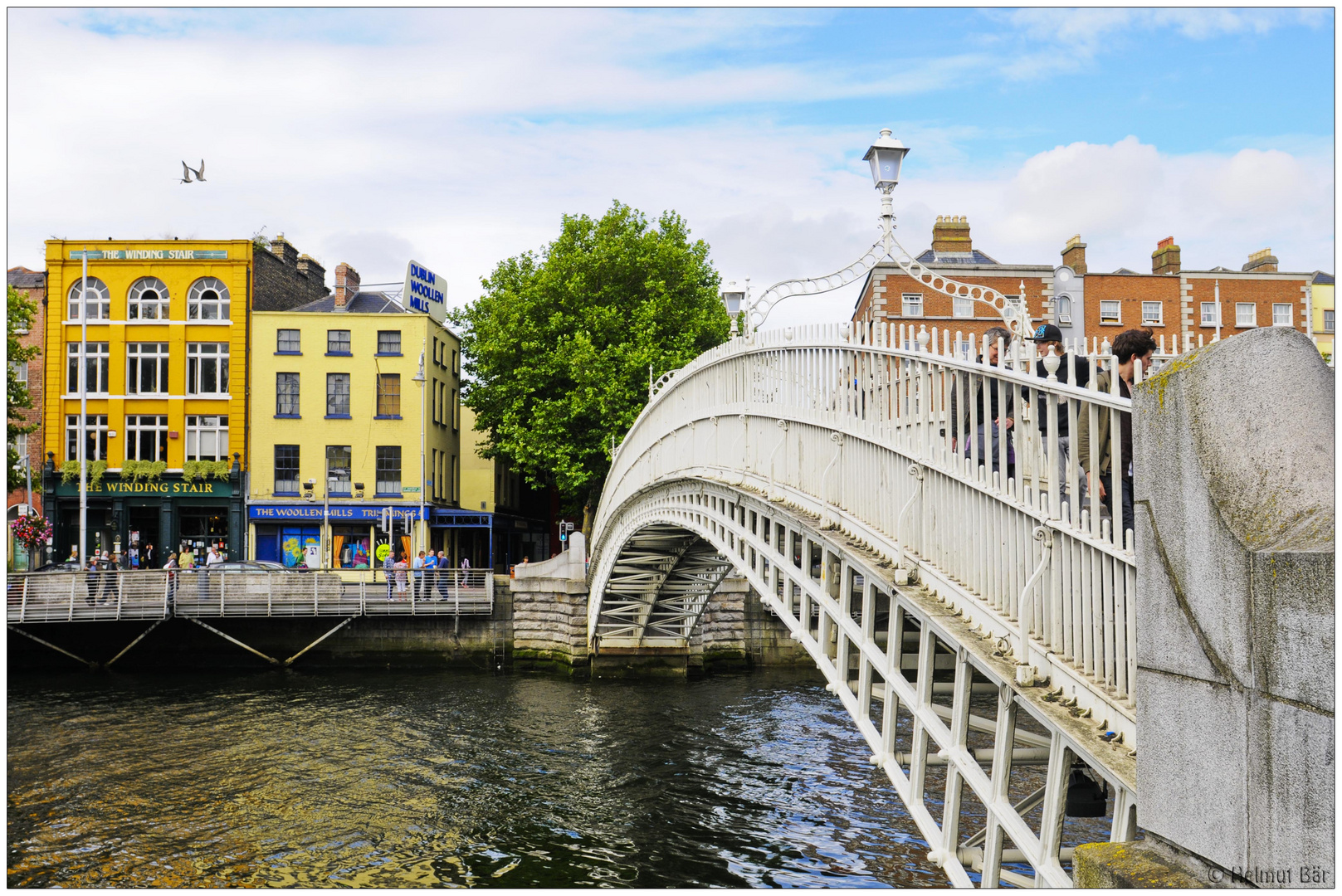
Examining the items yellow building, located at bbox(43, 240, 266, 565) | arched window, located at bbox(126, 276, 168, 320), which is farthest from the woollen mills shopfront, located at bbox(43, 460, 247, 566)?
arched window, located at bbox(126, 276, 168, 320)

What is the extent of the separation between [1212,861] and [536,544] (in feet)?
152

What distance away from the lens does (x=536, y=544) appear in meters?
49.1

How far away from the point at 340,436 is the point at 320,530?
3182 millimetres

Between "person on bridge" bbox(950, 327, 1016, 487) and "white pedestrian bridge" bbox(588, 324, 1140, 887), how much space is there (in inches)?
1.1

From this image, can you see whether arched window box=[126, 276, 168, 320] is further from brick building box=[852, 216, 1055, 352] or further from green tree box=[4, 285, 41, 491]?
brick building box=[852, 216, 1055, 352]

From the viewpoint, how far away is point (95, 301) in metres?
37.2

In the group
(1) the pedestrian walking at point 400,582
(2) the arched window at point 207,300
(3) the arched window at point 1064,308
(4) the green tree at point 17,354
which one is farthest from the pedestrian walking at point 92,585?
(3) the arched window at point 1064,308

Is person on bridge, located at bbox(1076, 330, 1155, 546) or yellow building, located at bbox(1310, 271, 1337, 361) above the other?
yellow building, located at bbox(1310, 271, 1337, 361)

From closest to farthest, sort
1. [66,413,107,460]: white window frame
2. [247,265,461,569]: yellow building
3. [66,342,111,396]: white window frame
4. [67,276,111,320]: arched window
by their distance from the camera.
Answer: [66,413,107,460]: white window frame → [247,265,461,569]: yellow building → [66,342,111,396]: white window frame → [67,276,111,320]: arched window

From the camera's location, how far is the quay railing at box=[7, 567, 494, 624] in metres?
26.7

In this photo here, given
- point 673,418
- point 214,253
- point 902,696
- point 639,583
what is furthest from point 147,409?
point 902,696

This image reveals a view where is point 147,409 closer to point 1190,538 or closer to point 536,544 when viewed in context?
point 536,544

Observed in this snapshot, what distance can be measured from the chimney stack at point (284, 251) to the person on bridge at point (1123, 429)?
3824 cm

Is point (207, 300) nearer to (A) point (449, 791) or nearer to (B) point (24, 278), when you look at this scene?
(B) point (24, 278)
